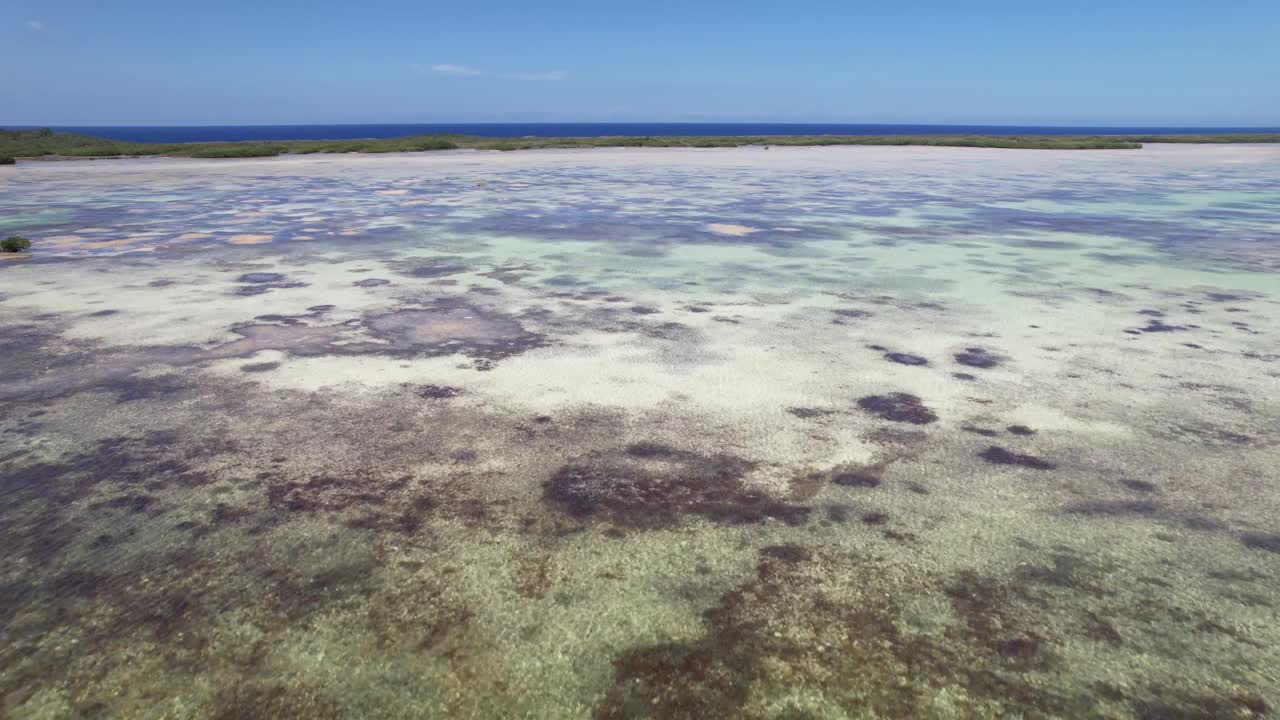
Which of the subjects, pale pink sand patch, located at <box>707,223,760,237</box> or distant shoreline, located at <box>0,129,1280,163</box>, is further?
distant shoreline, located at <box>0,129,1280,163</box>

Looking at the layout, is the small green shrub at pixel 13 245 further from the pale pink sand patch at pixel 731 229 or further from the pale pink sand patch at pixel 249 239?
the pale pink sand patch at pixel 731 229

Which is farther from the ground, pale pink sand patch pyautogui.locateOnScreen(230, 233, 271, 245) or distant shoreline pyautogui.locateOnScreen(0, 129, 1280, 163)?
distant shoreline pyautogui.locateOnScreen(0, 129, 1280, 163)

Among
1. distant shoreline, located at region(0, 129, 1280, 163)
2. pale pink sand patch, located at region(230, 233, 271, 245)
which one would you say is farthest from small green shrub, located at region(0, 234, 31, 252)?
distant shoreline, located at region(0, 129, 1280, 163)

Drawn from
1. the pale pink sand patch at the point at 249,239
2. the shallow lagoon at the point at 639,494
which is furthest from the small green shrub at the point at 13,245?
the pale pink sand patch at the point at 249,239

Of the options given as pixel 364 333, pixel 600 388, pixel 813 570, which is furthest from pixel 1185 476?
pixel 364 333

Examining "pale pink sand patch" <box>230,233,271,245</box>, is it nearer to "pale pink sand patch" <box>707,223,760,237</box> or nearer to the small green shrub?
the small green shrub

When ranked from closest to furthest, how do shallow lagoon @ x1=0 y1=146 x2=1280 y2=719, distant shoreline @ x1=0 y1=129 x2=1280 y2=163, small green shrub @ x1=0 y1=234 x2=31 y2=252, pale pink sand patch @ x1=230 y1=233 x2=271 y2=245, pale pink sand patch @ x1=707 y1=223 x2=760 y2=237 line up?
shallow lagoon @ x1=0 y1=146 x2=1280 y2=719 → small green shrub @ x1=0 y1=234 x2=31 y2=252 → pale pink sand patch @ x1=230 y1=233 x2=271 y2=245 → pale pink sand patch @ x1=707 y1=223 x2=760 y2=237 → distant shoreline @ x1=0 y1=129 x2=1280 y2=163

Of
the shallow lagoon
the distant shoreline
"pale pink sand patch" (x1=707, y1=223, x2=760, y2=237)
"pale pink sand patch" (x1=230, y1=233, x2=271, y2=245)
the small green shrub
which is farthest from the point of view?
the distant shoreline
